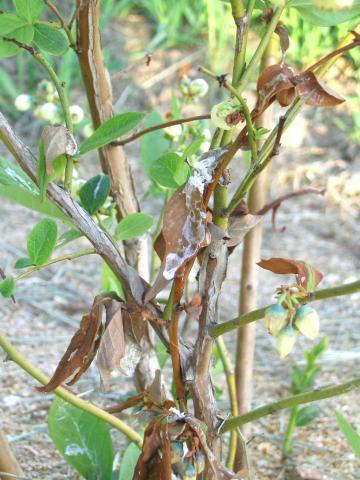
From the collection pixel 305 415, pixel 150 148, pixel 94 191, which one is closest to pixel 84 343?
pixel 94 191

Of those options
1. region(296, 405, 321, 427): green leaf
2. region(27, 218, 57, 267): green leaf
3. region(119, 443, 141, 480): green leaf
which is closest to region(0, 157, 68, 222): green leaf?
region(27, 218, 57, 267): green leaf

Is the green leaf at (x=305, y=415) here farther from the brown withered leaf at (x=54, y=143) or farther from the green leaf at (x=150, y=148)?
the brown withered leaf at (x=54, y=143)

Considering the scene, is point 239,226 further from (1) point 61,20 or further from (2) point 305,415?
(2) point 305,415

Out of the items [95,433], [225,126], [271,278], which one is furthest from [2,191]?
[271,278]

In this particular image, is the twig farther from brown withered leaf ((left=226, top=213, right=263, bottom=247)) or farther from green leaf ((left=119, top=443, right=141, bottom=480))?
green leaf ((left=119, top=443, right=141, bottom=480))

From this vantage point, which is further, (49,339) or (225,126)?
(49,339)

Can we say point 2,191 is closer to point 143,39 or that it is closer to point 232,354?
point 232,354
